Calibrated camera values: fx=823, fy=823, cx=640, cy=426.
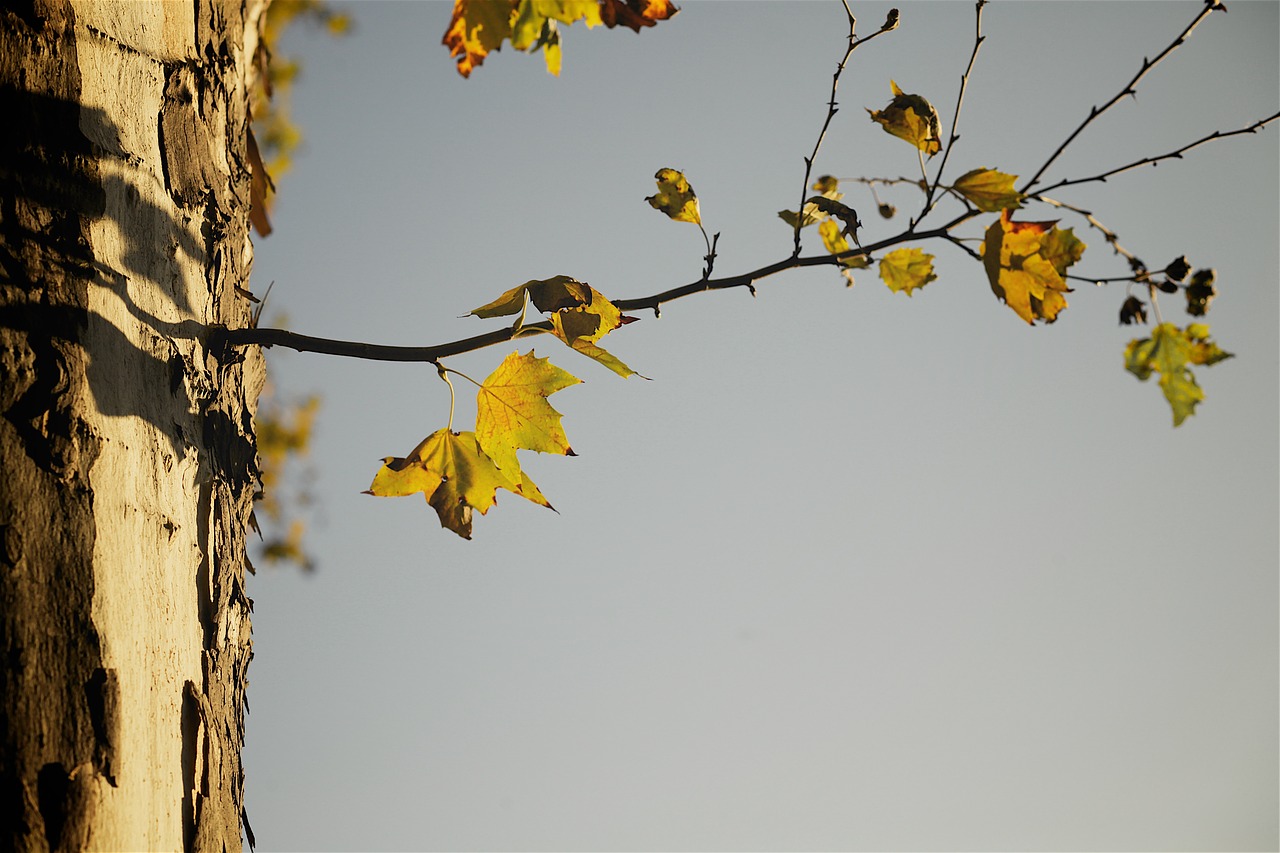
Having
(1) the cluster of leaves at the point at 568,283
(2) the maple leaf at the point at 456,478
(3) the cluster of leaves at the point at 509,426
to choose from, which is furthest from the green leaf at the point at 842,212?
(2) the maple leaf at the point at 456,478

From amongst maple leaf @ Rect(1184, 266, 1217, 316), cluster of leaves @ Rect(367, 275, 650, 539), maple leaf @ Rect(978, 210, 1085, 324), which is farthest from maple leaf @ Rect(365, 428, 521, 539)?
maple leaf @ Rect(1184, 266, 1217, 316)

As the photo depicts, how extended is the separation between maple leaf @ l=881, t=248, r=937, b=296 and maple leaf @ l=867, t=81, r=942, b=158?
9.3 inches

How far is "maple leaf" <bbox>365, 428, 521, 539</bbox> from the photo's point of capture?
1026mm

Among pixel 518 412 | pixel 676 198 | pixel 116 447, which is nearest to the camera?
pixel 116 447

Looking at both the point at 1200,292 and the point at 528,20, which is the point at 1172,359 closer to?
the point at 1200,292

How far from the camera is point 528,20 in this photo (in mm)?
992

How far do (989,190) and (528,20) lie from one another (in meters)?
0.62

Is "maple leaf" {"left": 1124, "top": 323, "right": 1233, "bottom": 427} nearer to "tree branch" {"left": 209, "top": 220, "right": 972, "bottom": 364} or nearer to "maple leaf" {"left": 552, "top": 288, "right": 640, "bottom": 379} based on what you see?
"tree branch" {"left": 209, "top": 220, "right": 972, "bottom": 364}

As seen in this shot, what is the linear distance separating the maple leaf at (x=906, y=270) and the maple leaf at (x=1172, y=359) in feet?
1.42

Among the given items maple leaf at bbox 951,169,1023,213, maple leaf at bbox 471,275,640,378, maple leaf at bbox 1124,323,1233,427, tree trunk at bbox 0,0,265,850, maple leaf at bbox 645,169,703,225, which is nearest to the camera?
tree trunk at bbox 0,0,265,850

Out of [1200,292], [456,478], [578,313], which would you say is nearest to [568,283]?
[578,313]

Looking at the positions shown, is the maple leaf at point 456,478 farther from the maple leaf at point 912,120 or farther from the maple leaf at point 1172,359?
the maple leaf at point 1172,359

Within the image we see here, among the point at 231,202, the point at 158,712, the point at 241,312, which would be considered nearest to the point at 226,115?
the point at 231,202

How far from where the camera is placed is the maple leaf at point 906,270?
53.9 inches
